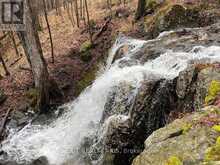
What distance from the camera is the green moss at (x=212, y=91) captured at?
8.15m

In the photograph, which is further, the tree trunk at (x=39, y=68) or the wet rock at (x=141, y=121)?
the tree trunk at (x=39, y=68)

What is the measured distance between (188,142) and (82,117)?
8.32 meters

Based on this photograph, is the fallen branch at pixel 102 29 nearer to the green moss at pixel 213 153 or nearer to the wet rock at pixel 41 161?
the wet rock at pixel 41 161

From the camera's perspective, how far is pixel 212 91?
8.34 meters

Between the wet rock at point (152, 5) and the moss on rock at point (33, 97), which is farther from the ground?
the wet rock at point (152, 5)

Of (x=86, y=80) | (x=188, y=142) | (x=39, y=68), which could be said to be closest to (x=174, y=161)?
(x=188, y=142)

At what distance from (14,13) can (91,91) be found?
7.95 m

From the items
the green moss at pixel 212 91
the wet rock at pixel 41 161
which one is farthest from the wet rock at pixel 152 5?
the green moss at pixel 212 91

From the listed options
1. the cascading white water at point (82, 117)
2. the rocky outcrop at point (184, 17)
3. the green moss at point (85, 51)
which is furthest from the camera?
the green moss at point (85, 51)

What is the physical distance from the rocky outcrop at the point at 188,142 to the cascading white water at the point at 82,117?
4.27 meters

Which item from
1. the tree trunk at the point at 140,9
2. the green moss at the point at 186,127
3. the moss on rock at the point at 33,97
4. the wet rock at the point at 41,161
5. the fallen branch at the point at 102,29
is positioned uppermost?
the green moss at the point at 186,127

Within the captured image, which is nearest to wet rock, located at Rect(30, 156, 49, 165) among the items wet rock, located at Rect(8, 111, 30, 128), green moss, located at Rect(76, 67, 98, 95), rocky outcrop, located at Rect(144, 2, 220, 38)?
wet rock, located at Rect(8, 111, 30, 128)

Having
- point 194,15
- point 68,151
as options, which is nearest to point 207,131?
point 68,151

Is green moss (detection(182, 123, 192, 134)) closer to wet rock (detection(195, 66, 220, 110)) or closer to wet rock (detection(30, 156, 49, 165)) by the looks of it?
wet rock (detection(195, 66, 220, 110))
